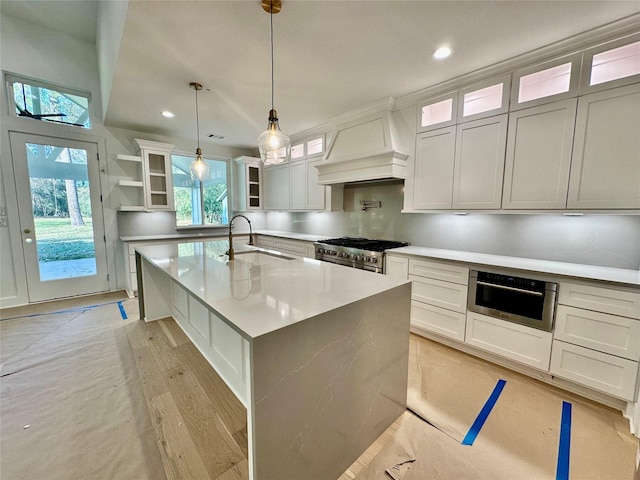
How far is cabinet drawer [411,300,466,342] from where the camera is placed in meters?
2.51

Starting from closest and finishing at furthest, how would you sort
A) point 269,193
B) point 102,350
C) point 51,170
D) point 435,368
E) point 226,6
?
point 226,6, point 435,368, point 102,350, point 51,170, point 269,193

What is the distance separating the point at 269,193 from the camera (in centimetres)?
534

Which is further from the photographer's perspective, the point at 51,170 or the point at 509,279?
the point at 51,170

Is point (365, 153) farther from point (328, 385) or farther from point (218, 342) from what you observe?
point (328, 385)

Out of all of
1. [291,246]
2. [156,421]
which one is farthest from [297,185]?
[156,421]

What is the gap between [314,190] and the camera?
14.1 feet

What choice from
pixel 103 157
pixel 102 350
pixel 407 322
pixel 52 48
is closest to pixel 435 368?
pixel 407 322

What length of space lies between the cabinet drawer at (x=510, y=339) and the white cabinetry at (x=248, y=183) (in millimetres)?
4275

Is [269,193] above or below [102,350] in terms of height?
above

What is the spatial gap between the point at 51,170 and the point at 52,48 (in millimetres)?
1602

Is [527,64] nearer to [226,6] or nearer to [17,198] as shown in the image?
[226,6]

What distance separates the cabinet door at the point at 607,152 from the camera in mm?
1839

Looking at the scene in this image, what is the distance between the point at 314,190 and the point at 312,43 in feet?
7.80

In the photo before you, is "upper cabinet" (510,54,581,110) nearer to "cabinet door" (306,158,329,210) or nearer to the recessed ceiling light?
the recessed ceiling light
